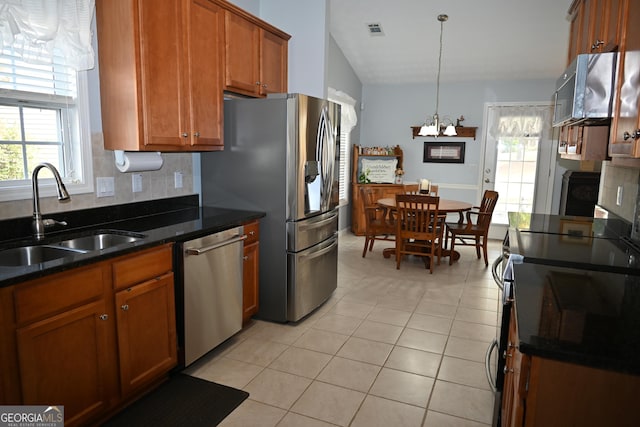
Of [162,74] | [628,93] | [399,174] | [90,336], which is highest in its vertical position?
[162,74]

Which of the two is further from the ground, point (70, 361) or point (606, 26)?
point (606, 26)

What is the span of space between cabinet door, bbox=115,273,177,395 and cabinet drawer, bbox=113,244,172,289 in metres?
0.04

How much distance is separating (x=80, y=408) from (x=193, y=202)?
178cm

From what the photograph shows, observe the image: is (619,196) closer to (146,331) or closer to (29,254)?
(146,331)

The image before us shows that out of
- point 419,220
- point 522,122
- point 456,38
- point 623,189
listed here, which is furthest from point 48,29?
point 522,122

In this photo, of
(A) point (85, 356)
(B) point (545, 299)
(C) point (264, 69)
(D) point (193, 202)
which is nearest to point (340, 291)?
(D) point (193, 202)

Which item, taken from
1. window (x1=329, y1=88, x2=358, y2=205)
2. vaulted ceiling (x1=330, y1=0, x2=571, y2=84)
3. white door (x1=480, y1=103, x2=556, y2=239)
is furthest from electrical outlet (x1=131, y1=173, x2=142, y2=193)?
white door (x1=480, y1=103, x2=556, y2=239)

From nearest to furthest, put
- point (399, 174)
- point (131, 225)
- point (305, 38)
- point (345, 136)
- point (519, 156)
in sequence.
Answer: point (131, 225)
point (305, 38)
point (519, 156)
point (345, 136)
point (399, 174)

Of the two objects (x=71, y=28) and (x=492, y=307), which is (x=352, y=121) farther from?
(x=71, y=28)

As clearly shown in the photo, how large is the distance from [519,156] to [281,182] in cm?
462

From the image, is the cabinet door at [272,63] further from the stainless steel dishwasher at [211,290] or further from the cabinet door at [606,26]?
the cabinet door at [606,26]

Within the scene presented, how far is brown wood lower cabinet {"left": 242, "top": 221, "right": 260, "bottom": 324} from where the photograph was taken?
3080 millimetres

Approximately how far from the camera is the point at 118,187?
2762 millimetres

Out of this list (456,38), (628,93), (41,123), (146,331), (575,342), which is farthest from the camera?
(456,38)
